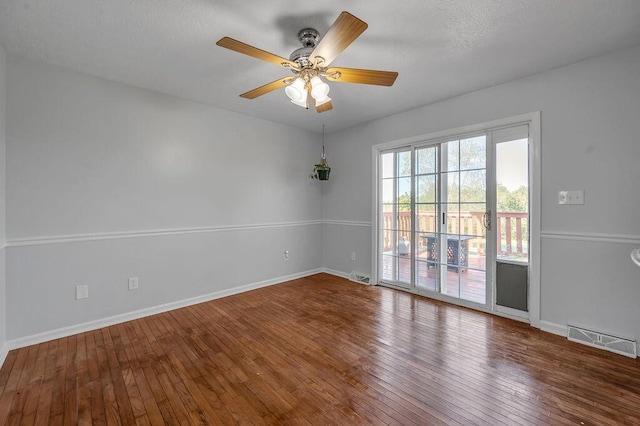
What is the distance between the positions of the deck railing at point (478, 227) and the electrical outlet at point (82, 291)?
3.74m

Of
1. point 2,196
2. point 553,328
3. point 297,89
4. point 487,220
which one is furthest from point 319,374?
point 2,196

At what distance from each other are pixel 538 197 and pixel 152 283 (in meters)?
4.28

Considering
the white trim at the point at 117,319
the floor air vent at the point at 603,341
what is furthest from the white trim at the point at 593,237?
the white trim at the point at 117,319

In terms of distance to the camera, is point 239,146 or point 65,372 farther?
Result: point 239,146

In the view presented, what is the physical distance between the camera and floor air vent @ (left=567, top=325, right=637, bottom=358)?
2.30m

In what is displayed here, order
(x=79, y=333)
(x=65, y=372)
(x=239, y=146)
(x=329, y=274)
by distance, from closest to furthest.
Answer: (x=65, y=372) → (x=79, y=333) → (x=239, y=146) → (x=329, y=274)

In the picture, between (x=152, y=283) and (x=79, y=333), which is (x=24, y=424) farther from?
(x=152, y=283)

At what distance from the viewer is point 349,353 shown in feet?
7.68

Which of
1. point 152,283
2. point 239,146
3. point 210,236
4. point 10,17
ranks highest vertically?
point 10,17

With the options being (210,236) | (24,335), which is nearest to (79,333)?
(24,335)

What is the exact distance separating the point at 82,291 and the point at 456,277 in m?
4.14

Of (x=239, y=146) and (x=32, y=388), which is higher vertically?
(x=239, y=146)

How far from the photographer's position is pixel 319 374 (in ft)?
6.76

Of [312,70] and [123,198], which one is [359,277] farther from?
[123,198]
